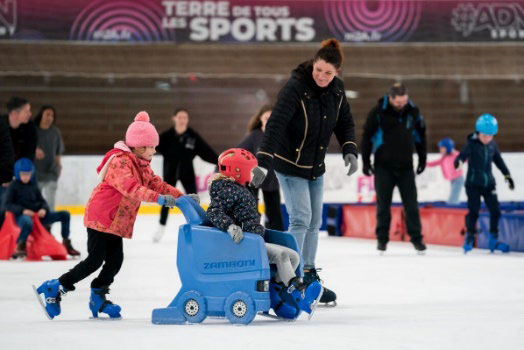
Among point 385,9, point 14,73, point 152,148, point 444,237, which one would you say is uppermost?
point 385,9

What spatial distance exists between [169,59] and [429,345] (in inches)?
422

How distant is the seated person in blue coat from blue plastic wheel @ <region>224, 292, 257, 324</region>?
0.19 m

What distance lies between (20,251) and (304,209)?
323 cm

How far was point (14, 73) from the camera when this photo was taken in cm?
1330

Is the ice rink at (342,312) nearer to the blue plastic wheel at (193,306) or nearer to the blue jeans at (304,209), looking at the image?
the blue plastic wheel at (193,306)

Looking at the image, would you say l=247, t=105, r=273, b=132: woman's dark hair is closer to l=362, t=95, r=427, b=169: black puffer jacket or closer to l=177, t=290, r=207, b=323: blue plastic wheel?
l=362, t=95, r=427, b=169: black puffer jacket

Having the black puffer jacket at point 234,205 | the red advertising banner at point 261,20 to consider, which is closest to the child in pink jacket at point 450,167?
the red advertising banner at point 261,20

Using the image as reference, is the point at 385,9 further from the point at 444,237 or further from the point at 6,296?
the point at 6,296

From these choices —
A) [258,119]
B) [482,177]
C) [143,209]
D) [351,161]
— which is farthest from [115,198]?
[143,209]

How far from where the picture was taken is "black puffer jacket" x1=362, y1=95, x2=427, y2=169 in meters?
7.70

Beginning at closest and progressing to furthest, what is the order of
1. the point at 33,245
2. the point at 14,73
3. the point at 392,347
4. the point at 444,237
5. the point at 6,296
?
the point at 392,347 → the point at 6,296 → the point at 33,245 → the point at 444,237 → the point at 14,73

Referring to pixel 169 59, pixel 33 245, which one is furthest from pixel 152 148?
pixel 169 59

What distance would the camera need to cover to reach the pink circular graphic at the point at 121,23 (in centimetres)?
1332

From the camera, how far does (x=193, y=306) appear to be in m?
3.82
